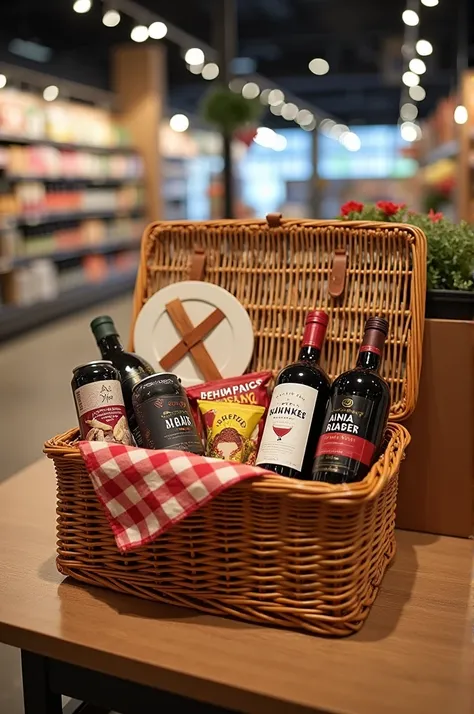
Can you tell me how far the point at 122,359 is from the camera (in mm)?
1498

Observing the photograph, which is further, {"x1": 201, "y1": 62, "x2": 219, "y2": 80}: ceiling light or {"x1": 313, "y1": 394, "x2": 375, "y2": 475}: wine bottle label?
{"x1": 201, "y1": 62, "x2": 219, "y2": 80}: ceiling light

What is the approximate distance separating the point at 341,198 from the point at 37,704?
14948 millimetres

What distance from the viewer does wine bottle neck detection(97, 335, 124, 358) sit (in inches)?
59.3

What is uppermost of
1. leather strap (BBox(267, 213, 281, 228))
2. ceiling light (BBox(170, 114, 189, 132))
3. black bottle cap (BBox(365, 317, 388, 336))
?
ceiling light (BBox(170, 114, 189, 132))

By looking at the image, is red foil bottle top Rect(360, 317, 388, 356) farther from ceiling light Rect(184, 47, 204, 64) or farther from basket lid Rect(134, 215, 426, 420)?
ceiling light Rect(184, 47, 204, 64)

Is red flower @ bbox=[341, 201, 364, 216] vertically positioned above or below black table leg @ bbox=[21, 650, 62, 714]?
above

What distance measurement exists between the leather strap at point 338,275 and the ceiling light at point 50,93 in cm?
886

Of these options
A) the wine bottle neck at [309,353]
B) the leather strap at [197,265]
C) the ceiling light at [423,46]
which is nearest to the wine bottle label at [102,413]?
the wine bottle neck at [309,353]

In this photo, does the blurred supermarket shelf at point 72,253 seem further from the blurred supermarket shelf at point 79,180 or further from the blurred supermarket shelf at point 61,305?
the blurred supermarket shelf at point 79,180

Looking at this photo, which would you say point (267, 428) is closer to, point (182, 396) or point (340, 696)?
point (182, 396)

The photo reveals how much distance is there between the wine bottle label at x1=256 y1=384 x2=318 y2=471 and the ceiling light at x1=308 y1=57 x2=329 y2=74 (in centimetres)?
1603

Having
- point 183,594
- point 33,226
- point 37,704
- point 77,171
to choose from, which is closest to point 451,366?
point 183,594

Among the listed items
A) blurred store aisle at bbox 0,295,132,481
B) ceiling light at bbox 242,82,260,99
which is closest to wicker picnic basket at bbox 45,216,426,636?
blurred store aisle at bbox 0,295,132,481

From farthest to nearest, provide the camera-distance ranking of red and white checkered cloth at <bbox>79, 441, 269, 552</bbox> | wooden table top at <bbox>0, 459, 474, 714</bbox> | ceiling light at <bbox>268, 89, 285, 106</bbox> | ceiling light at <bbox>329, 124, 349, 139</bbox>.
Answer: ceiling light at <bbox>329, 124, 349, 139</bbox>
ceiling light at <bbox>268, 89, 285, 106</bbox>
red and white checkered cloth at <bbox>79, 441, 269, 552</bbox>
wooden table top at <bbox>0, 459, 474, 714</bbox>
